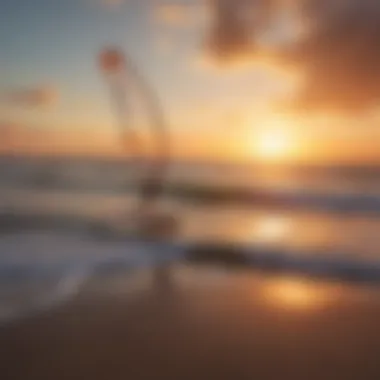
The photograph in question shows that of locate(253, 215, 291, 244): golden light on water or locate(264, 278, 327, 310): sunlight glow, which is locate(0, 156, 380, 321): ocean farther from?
locate(264, 278, 327, 310): sunlight glow

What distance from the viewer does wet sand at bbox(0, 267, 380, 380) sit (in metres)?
0.85

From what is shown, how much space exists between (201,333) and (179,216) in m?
0.94

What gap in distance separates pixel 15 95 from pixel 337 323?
1.12 m

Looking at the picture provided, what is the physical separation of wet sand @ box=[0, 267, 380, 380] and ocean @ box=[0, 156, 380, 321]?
0.10 m

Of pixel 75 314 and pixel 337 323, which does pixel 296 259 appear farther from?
pixel 75 314

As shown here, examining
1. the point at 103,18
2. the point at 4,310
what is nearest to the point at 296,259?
the point at 4,310

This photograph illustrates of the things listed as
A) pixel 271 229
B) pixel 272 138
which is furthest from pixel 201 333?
pixel 272 138

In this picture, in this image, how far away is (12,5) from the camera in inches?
67.2

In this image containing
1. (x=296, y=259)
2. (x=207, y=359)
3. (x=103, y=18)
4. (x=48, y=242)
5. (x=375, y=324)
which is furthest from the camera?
(x=103, y=18)

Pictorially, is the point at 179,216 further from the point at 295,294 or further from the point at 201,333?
the point at 201,333

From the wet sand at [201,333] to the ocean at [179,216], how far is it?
4.0 inches

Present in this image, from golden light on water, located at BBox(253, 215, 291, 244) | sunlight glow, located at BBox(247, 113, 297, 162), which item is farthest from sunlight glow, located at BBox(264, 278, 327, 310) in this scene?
sunlight glow, located at BBox(247, 113, 297, 162)

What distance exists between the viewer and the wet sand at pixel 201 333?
2.79 feet

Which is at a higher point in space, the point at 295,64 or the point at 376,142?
the point at 295,64
